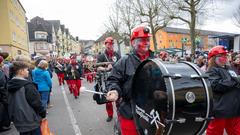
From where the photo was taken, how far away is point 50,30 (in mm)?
79750

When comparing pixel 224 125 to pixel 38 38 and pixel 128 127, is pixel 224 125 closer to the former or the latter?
pixel 128 127

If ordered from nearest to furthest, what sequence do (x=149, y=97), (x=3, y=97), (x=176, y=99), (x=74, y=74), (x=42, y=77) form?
(x=176, y=99), (x=149, y=97), (x=3, y=97), (x=42, y=77), (x=74, y=74)

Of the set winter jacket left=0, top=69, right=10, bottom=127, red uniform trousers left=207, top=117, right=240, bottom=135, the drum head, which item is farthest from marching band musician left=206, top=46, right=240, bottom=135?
winter jacket left=0, top=69, right=10, bottom=127

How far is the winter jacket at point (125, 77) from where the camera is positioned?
316cm

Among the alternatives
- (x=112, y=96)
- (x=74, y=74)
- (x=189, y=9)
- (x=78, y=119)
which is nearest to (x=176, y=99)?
(x=112, y=96)

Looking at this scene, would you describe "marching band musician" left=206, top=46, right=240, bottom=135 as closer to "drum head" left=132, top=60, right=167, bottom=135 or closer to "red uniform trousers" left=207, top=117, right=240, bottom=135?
"red uniform trousers" left=207, top=117, right=240, bottom=135

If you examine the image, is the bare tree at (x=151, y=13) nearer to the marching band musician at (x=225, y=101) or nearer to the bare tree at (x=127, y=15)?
the bare tree at (x=127, y=15)

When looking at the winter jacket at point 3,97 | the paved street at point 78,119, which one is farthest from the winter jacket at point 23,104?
the winter jacket at point 3,97

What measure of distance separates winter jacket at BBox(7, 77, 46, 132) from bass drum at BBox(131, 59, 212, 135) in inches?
80.9

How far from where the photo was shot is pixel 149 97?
8.90 ft

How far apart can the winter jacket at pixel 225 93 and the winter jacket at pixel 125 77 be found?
1407mm

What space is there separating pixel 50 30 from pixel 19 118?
258 feet

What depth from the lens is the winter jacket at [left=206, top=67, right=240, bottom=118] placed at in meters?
3.90

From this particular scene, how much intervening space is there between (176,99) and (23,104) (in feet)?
8.53
